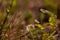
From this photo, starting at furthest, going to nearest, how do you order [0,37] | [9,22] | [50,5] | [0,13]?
[50,5]
[0,13]
[9,22]
[0,37]

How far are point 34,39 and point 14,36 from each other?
17 centimetres

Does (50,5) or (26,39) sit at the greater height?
(50,5)

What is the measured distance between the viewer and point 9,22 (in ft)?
7.17

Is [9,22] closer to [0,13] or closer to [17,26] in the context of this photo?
[17,26]

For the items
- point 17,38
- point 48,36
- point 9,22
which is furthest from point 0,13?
point 48,36

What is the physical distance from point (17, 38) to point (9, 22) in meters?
0.18

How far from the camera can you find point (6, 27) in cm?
210

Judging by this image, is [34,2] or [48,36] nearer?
[48,36]

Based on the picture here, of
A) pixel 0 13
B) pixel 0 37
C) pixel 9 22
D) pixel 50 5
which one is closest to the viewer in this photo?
pixel 0 37

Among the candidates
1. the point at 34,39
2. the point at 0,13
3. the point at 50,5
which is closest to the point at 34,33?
the point at 34,39

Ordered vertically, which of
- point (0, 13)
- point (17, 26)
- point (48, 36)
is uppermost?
point (0, 13)

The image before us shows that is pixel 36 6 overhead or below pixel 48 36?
overhead

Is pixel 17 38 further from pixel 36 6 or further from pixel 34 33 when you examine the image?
pixel 36 6

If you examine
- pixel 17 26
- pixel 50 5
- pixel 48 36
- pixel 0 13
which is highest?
pixel 50 5
